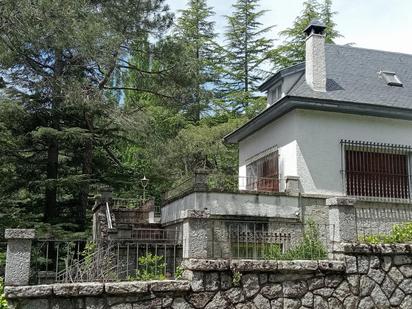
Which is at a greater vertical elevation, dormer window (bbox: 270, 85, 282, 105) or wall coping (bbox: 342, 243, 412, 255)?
dormer window (bbox: 270, 85, 282, 105)

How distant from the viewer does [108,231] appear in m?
13.0

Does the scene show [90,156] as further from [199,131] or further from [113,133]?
[199,131]

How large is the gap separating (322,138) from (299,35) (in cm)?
1474

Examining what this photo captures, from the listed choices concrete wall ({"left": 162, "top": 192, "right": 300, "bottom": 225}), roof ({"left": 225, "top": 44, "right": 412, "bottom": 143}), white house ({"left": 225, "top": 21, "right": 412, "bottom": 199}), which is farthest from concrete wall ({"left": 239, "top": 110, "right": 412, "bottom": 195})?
concrete wall ({"left": 162, "top": 192, "right": 300, "bottom": 225})

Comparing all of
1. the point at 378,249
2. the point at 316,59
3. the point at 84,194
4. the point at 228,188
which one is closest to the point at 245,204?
the point at 228,188

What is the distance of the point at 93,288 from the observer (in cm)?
593

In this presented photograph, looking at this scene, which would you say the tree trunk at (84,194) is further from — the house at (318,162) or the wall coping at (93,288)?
the wall coping at (93,288)

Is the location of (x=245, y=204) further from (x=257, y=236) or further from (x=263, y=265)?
(x=263, y=265)

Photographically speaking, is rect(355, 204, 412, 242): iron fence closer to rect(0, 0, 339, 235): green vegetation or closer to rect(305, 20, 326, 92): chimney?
rect(305, 20, 326, 92): chimney

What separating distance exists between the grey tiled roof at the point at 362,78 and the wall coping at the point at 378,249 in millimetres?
7193

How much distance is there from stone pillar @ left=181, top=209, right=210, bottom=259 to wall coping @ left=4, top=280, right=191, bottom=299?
41 centimetres

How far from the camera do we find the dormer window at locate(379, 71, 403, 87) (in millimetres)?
16031

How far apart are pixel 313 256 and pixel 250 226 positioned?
15.0 feet

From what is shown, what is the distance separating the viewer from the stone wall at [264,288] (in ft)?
19.4
